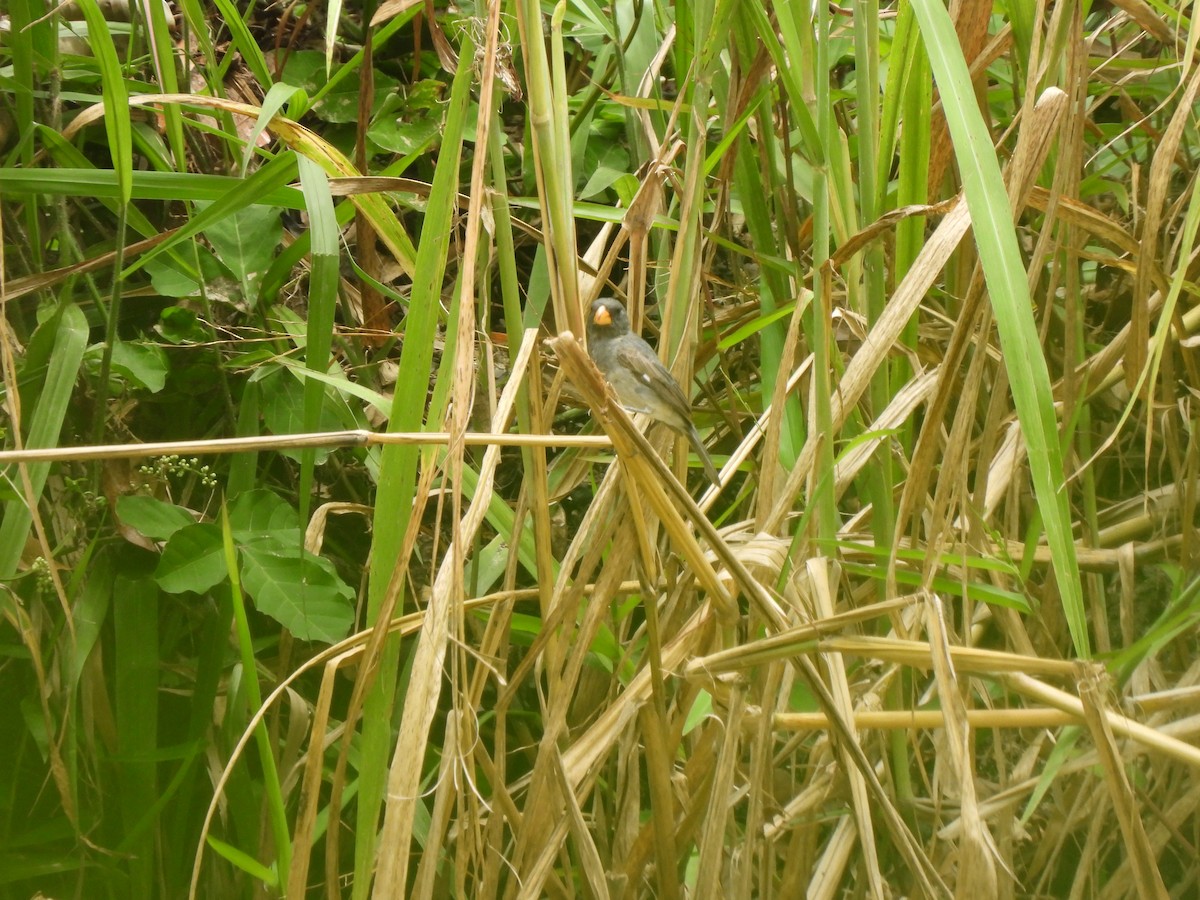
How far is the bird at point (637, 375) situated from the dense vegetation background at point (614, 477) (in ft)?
0.22

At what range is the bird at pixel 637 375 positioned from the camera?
5.41ft

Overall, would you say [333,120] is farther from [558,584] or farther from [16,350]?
[558,584]

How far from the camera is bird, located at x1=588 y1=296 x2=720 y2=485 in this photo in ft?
5.41

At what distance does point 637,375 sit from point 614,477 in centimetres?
93

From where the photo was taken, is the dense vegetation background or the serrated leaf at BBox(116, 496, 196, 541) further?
the serrated leaf at BBox(116, 496, 196, 541)

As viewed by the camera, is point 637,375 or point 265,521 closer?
point 265,521

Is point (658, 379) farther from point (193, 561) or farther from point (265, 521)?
point (193, 561)

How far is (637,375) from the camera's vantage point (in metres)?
2.23

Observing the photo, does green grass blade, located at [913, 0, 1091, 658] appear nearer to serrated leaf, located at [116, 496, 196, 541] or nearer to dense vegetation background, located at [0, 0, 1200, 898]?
dense vegetation background, located at [0, 0, 1200, 898]

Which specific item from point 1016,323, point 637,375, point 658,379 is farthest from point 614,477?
point 637,375

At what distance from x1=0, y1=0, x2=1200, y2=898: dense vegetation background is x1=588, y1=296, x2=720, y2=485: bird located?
7 cm

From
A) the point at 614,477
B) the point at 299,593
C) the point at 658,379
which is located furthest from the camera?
the point at 658,379

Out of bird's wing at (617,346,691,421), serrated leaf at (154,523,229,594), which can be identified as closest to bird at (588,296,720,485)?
bird's wing at (617,346,691,421)

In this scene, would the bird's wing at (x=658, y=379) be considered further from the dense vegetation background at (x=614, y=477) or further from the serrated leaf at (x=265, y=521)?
the serrated leaf at (x=265, y=521)
